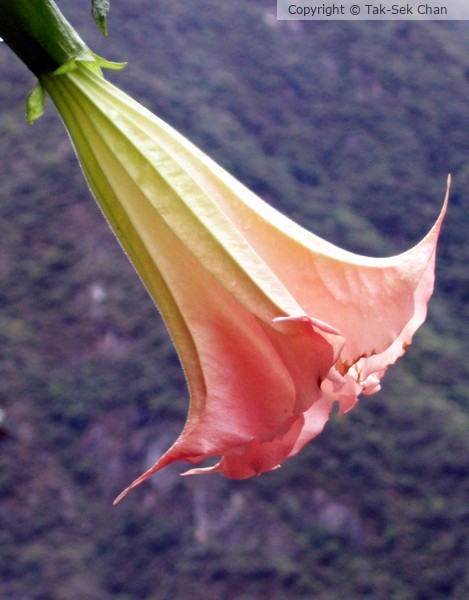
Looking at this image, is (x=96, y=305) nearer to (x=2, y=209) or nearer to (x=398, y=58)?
(x=2, y=209)

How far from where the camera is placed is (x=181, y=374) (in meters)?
3.11

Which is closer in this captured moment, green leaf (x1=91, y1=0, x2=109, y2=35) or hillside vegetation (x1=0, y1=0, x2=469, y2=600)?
green leaf (x1=91, y1=0, x2=109, y2=35)

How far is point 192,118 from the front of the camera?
3.77 m

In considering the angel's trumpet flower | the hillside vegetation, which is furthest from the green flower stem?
the hillside vegetation

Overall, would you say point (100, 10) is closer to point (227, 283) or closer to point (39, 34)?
point (39, 34)

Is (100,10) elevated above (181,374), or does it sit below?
above

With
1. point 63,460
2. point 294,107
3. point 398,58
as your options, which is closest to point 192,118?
point 294,107

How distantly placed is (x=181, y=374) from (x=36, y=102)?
8.80 feet

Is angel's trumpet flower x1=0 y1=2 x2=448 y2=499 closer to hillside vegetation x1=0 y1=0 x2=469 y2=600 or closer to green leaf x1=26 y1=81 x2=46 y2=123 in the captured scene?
green leaf x1=26 y1=81 x2=46 y2=123

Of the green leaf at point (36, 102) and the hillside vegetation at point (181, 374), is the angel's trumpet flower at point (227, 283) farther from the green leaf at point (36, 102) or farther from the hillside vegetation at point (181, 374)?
the hillside vegetation at point (181, 374)

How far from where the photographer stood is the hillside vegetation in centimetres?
267

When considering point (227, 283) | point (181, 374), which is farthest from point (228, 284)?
point (181, 374)

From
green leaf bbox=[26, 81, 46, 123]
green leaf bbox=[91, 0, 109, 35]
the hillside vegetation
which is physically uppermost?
green leaf bbox=[91, 0, 109, 35]

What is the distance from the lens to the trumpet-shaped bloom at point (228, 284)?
1.43 feet
